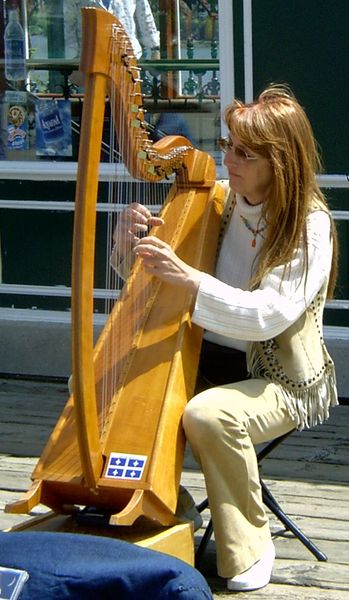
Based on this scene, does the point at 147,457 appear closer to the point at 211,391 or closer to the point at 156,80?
the point at 211,391

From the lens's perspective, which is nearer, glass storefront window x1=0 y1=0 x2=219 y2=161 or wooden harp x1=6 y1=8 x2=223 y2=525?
wooden harp x1=6 y1=8 x2=223 y2=525

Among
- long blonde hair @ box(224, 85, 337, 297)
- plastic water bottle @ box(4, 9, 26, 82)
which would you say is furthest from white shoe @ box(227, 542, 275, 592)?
plastic water bottle @ box(4, 9, 26, 82)

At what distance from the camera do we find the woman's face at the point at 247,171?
10.8 ft

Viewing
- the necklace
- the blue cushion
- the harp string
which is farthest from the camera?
the necklace

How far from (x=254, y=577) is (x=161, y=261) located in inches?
35.2

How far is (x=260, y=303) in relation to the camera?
10.5 feet

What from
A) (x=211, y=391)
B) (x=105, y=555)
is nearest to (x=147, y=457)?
(x=211, y=391)

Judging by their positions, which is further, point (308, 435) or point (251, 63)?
point (251, 63)

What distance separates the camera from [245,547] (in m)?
→ 3.25

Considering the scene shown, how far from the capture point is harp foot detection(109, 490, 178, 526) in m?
2.84

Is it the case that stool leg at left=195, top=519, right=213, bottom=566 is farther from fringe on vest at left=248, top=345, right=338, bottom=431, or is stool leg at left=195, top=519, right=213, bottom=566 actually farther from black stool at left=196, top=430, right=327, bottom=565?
fringe on vest at left=248, top=345, right=338, bottom=431

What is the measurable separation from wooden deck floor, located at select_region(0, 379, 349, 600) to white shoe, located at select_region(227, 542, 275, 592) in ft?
0.09

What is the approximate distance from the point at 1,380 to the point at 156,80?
1.61m

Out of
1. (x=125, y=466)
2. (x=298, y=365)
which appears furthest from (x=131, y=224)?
(x=125, y=466)
